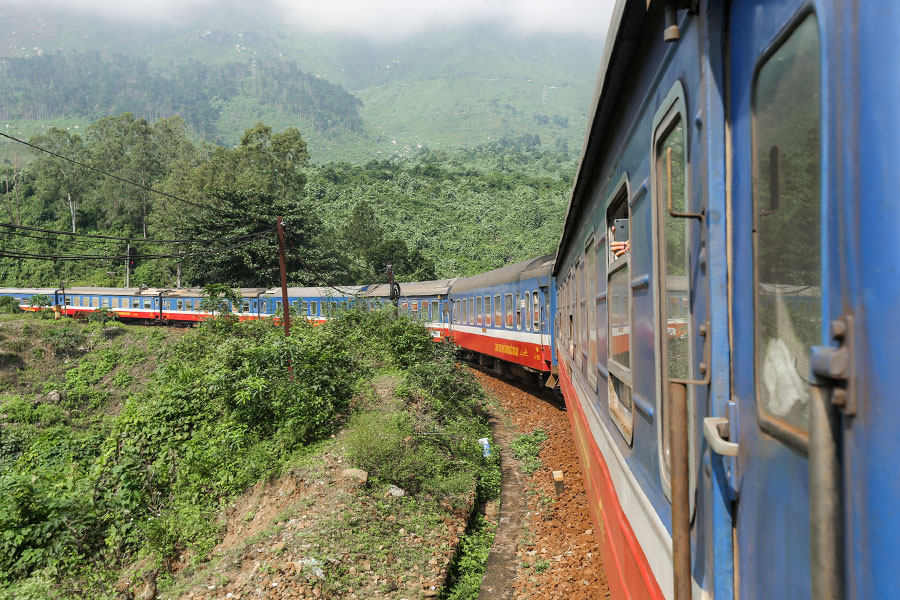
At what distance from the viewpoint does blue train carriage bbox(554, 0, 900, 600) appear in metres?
1.00

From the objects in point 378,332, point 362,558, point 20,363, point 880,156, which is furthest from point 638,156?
point 20,363

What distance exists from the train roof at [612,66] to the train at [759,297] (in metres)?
0.02

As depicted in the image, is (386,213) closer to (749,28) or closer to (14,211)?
(14,211)

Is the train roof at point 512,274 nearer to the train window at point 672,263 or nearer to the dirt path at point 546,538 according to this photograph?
the dirt path at point 546,538

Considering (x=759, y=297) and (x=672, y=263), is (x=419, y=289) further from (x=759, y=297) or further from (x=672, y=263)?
(x=759, y=297)

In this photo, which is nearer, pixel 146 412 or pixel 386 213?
pixel 146 412

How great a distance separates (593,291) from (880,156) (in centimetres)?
434

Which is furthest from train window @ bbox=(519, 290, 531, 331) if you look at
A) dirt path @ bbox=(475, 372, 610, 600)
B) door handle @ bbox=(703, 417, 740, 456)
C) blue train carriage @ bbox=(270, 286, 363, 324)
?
door handle @ bbox=(703, 417, 740, 456)

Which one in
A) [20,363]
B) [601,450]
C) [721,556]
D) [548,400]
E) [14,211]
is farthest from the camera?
[14,211]

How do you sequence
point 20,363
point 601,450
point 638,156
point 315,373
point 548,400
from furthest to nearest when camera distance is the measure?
point 20,363, point 548,400, point 315,373, point 601,450, point 638,156

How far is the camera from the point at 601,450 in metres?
4.79

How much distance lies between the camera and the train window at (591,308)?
520 centimetres

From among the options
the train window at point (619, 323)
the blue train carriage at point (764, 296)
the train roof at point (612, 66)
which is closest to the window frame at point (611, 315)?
the train window at point (619, 323)

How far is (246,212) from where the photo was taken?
46.1 meters
